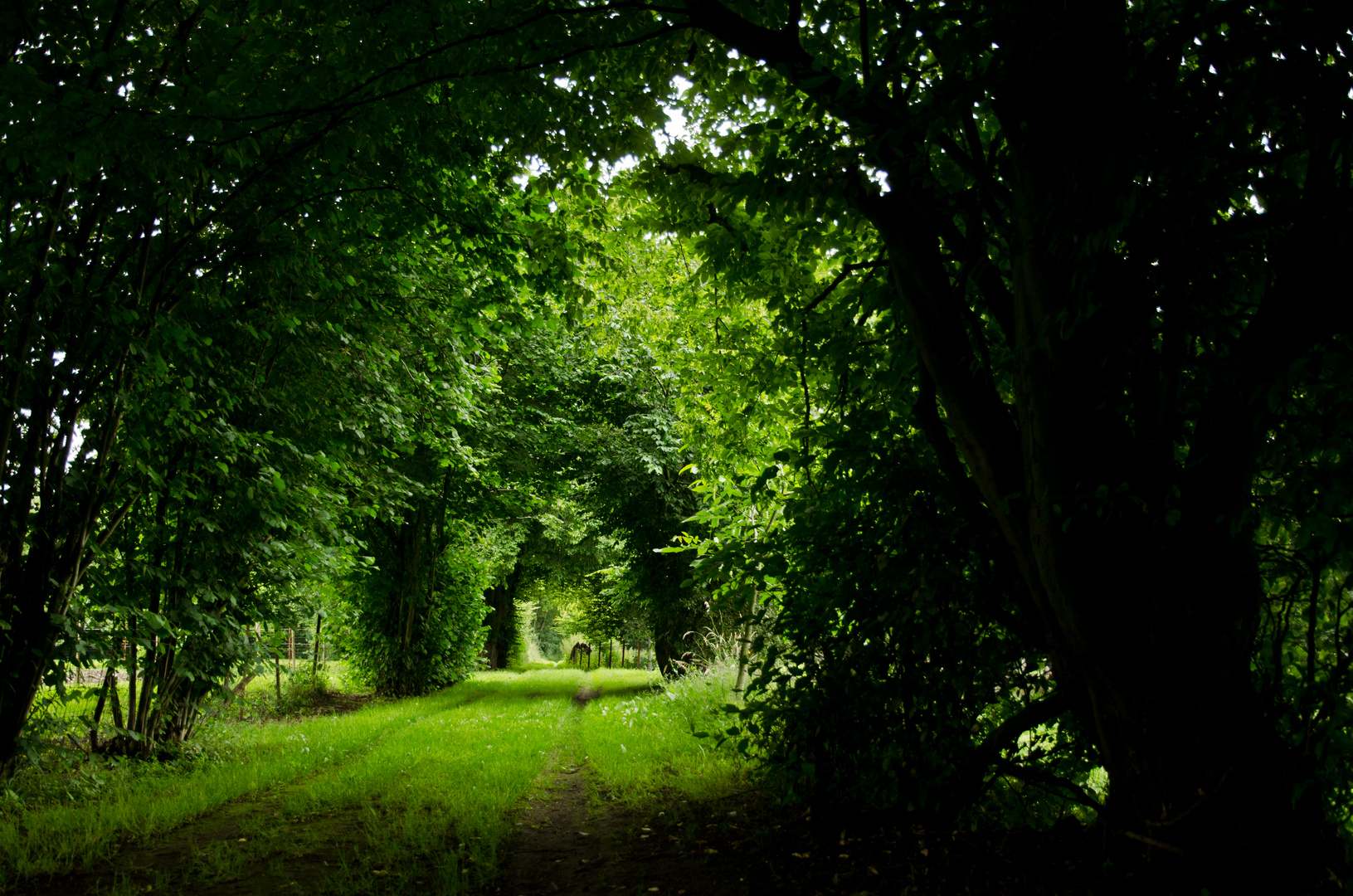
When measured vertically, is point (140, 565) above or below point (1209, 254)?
below

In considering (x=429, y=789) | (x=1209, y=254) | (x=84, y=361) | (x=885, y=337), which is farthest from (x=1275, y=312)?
(x=84, y=361)

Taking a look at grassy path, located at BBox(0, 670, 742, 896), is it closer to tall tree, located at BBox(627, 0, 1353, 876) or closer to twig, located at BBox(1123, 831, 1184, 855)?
twig, located at BBox(1123, 831, 1184, 855)

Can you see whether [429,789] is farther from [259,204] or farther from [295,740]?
[259,204]

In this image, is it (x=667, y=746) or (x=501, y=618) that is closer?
(x=667, y=746)

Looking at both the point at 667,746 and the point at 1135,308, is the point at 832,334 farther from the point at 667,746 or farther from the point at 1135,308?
the point at 667,746

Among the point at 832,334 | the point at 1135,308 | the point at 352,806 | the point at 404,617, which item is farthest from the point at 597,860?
the point at 404,617

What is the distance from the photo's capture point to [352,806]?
5746 millimetres

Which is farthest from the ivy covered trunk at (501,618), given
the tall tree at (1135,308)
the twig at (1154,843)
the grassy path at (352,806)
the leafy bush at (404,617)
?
the twig at (1154,843)

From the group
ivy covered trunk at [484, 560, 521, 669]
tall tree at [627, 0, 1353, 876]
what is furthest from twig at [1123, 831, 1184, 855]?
ivy covered trunk at [484, 560, 521, 669]

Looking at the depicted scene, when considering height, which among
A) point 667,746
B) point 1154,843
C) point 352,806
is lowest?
point 667,746

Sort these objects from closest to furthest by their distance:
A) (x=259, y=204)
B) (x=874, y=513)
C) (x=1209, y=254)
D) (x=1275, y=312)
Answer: (x=1275, y=312) < (x=1209, y=254) < (x=874, y=513) < (x=259, y=204)

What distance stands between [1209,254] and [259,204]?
6.63 meters

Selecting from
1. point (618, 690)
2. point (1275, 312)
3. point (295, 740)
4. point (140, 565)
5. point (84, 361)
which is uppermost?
point (84, 361)

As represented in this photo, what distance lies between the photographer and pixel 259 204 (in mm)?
5879
